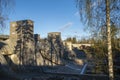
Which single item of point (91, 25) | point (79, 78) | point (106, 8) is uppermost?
point (106, 8)

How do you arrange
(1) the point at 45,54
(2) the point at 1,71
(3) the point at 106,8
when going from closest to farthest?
(3) the point at 106,8 < (2) the point at 1,71 < (1) the point at 45,54

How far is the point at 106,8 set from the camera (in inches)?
307

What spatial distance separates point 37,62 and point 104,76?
501 centimetres

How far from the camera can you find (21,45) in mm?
13609

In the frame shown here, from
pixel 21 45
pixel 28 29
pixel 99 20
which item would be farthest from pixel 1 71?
pixel 99 20

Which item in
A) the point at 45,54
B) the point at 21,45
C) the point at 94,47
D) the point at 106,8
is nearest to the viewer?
the point at 106,8

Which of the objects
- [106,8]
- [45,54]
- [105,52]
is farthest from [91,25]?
[45,54]

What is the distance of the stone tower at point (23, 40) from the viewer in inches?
535

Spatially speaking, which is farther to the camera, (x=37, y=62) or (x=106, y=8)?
(x=37, y=62)

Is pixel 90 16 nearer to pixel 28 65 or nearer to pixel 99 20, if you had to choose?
pixel 99 20

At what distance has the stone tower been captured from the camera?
13.6 meters

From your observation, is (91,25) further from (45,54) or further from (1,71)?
(45,54)

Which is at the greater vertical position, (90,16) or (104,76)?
(90,16)

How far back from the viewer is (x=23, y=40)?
541 inches
